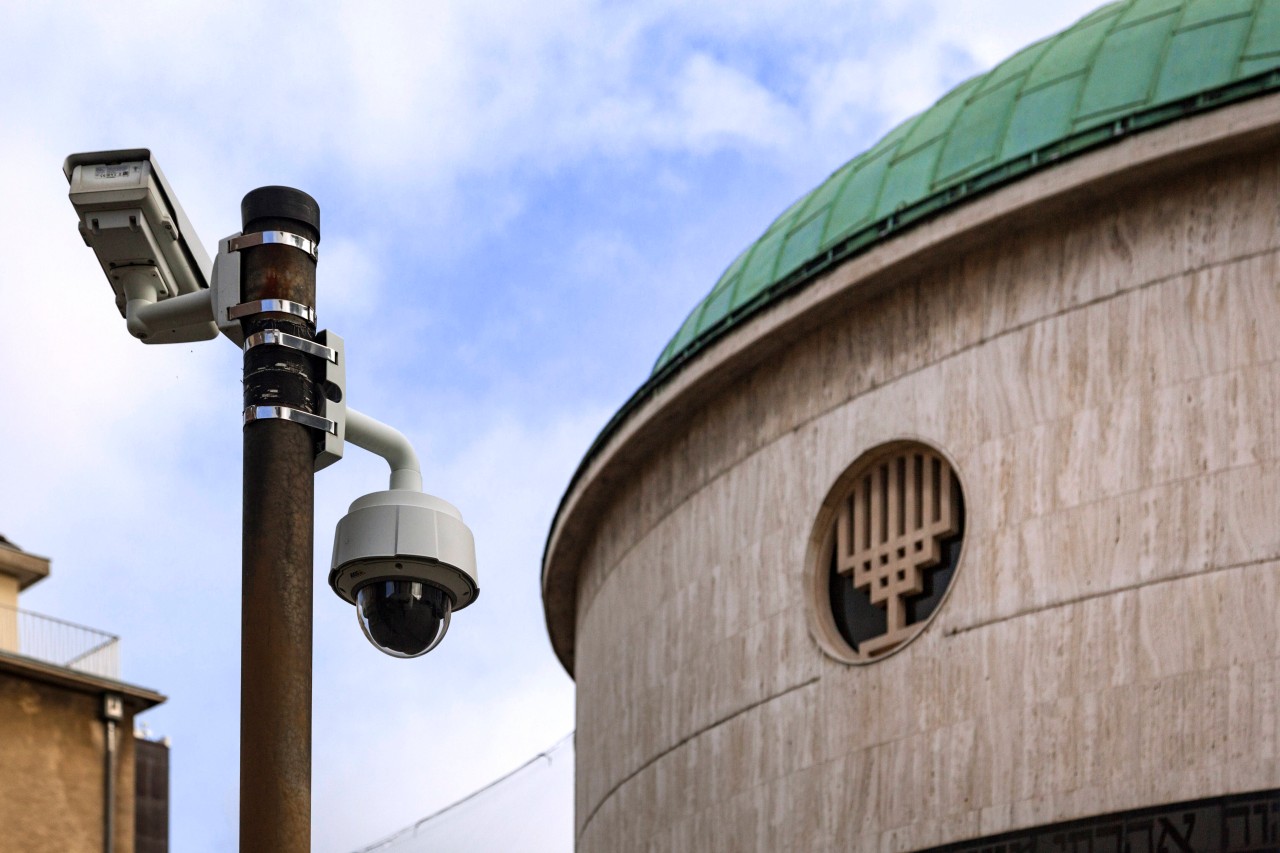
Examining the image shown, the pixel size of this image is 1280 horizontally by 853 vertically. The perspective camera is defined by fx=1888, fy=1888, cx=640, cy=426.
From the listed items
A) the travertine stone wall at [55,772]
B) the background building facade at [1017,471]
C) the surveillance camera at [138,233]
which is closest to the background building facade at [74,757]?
the travertine stone wall at [55,772]

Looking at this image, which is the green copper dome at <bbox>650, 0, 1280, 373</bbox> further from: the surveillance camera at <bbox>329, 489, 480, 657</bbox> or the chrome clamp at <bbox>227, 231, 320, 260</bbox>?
the chrome clamp at <bbox>227, 231, 320, 260</bbox>

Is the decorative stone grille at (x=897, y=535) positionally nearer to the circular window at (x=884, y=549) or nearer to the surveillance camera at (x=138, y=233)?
the circular window at (x=884, y=549)

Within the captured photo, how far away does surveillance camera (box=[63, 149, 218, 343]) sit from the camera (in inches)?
228

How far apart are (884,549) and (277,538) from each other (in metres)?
10.8

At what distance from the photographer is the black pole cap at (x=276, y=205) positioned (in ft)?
18.9

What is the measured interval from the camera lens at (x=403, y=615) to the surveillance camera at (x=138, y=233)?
1.04 m

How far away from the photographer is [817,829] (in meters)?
15.8

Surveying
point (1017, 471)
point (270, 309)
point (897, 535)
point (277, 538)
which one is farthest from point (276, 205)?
point (897, 535)

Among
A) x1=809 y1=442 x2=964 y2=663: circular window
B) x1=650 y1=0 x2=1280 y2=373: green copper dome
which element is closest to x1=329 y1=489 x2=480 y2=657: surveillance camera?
x1=809 y1=442 x2=964 y2=663: circular window

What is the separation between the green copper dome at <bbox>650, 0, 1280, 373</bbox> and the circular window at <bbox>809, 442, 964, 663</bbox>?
1955mm

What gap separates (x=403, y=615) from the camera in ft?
19.9

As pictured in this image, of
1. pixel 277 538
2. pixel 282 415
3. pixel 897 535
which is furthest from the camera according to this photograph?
pixel 897 535

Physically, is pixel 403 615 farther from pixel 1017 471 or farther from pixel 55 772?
pixel 55 772

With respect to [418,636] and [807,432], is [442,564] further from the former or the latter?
[807,432]
